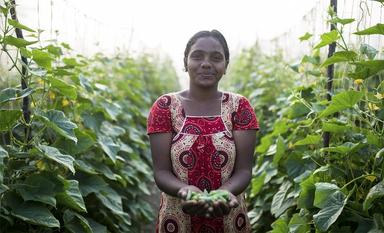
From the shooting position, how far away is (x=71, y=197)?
260 cm

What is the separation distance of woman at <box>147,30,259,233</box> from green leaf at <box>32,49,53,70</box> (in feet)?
2.22

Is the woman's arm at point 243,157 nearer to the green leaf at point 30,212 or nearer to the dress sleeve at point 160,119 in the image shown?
the dress sleeve at point 160,119

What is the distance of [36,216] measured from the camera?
7.98ft

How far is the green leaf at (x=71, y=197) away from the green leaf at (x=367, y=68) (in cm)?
144

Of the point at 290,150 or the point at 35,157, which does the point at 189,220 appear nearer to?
the point at 35,157

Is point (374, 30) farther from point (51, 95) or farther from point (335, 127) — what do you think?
point (51, 95)

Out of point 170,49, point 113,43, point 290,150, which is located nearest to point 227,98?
point 290,150

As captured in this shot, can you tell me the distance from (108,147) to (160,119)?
1.22m

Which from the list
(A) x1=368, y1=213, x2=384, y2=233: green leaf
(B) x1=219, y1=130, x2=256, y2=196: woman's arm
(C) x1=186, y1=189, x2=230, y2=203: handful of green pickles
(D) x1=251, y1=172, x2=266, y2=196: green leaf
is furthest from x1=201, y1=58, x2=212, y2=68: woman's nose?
(D) x1=251, y1=172, x2=266, y2=196: green leaf

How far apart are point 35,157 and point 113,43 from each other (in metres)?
4.61

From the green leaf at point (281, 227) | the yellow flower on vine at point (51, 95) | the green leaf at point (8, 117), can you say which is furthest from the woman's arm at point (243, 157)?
the yellow flower on vine at point (51, 95)

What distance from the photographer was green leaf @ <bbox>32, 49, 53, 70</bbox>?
8.68 ft

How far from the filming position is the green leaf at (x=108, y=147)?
3.41 m

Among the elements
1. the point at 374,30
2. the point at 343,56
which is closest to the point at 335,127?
the point at 343,56
